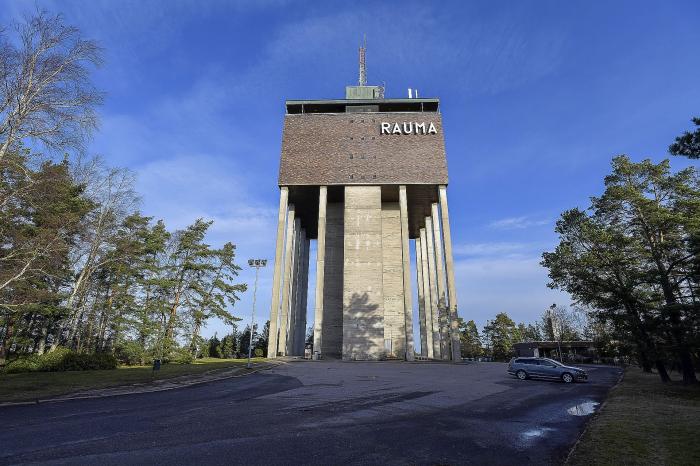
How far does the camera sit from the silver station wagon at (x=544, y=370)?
21.8 meters

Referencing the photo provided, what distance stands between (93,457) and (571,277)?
25.2 m

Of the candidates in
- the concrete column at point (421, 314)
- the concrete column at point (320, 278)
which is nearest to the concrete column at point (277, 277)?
the concrete column at point (320, 278)

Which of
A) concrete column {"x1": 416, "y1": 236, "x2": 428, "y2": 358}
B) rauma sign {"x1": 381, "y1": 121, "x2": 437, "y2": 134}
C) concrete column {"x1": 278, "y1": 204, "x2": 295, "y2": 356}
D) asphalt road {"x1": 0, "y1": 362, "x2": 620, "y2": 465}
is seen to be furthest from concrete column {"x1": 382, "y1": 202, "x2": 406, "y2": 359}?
asphalt road {"x1": 0, "y1": 362, "x2": 620, "y2": 465}

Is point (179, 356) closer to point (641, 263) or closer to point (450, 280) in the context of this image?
Answer: point (450, 280)

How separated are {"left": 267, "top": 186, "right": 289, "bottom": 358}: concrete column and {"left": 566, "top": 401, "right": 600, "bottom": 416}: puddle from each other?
1126 inches

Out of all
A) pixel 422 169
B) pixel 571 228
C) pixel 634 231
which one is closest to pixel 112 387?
pixel 571 228

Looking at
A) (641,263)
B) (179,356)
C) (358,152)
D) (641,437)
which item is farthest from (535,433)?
(358,152)

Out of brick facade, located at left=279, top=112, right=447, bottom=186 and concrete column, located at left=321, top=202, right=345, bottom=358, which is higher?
brick facade, located at left=279, top=112, right=447, bottom=186

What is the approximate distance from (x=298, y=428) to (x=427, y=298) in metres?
43.1

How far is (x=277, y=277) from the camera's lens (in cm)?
3869

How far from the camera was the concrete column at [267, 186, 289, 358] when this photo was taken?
37094 millimetres

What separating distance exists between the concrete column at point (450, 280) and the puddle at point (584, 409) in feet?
74.2

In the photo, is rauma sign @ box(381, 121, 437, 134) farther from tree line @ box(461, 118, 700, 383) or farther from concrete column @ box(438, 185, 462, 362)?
tree line @ box(461, 118, 700, 383)

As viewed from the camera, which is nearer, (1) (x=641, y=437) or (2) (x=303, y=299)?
(1) (x=641, y=437)
